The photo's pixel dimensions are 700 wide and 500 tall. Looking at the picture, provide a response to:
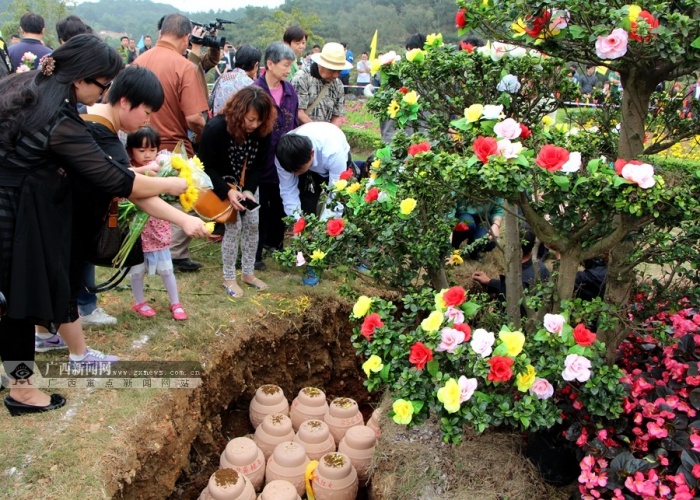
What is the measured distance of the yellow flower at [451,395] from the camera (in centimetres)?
233

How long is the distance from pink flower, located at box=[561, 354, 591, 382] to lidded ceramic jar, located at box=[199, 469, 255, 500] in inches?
76.4

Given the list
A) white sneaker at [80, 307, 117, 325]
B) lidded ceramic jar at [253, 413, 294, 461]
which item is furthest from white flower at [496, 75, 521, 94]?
white sneaker at [80, 307, 117, 325]

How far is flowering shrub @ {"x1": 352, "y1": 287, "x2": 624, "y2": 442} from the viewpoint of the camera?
237cm

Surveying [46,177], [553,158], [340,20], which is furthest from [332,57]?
[340,20]

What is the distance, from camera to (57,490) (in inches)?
102

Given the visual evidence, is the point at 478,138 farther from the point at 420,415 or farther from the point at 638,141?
the point at 420,415

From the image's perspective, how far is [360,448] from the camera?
12.2ft

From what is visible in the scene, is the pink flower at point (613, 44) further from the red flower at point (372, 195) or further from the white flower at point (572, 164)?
the red flower at point (372, 195)

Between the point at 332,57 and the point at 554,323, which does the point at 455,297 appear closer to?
the point at 554,323

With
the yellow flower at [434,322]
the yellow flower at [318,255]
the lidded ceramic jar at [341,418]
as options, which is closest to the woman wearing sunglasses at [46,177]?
the yellow flower at [318,255]

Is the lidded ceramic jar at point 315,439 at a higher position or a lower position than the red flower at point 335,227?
lower

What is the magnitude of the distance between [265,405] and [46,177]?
7.13 feet

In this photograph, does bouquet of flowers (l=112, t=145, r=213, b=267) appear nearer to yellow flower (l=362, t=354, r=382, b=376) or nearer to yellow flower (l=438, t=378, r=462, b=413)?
yellow flower (l=362, t=354, r=382, b=376)

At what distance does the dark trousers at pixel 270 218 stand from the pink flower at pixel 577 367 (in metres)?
2.81
